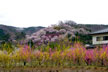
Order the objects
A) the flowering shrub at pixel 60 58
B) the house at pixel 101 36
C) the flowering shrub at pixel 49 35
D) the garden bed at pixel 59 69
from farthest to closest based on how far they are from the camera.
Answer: the house at pixel 101 36 < the flowering shrub at pixel 49 35 < the flowering shrub at pixel 60 58 < the garden bed at pixel 59 69

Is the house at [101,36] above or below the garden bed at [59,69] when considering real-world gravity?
below

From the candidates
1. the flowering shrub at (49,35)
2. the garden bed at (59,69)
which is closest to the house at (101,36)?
the flowering shrub at (49,35)

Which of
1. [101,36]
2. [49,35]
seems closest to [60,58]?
[49,35]

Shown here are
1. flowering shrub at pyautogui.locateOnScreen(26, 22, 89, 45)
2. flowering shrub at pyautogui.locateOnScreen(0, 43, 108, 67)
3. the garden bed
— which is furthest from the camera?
flowering shrub at pyautogui.locateOnScreen(26, 22, 89, 45)

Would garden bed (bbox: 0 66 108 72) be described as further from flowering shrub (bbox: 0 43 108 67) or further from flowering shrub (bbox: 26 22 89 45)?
flowering shrub (bbox: 26 22 89 45)

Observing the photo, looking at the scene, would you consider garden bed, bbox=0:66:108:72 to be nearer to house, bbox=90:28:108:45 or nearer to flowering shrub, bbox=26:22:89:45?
flowering shrub, bbox=26:22:89:45

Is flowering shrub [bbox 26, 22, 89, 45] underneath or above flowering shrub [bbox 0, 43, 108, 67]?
underneath

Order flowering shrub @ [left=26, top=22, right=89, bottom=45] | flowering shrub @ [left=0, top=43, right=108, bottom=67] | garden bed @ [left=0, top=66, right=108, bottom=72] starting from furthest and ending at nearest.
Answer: flowering shrub @ [left=26, top=22, right=89, bottom=45] → flowering shrub @ [left=0, top=43, right=108, bottom=67] → garden bed @ [left=0, top=66, right=108, bottom=72]

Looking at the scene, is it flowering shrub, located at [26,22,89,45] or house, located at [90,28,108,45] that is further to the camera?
house, located at [90,28,108,45]

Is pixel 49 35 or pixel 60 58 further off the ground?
pixel 60 58

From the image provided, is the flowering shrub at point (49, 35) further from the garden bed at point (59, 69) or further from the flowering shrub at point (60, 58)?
the garden bed at point (59, 69)

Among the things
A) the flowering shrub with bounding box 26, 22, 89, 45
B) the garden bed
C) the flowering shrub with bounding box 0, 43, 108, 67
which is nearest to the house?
the flowering shrub with bounding box 26, 22, 89, 45

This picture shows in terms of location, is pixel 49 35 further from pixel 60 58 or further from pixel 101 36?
pixel 60 58

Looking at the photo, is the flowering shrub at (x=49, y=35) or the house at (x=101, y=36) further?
the house at (x=101, y=36)
